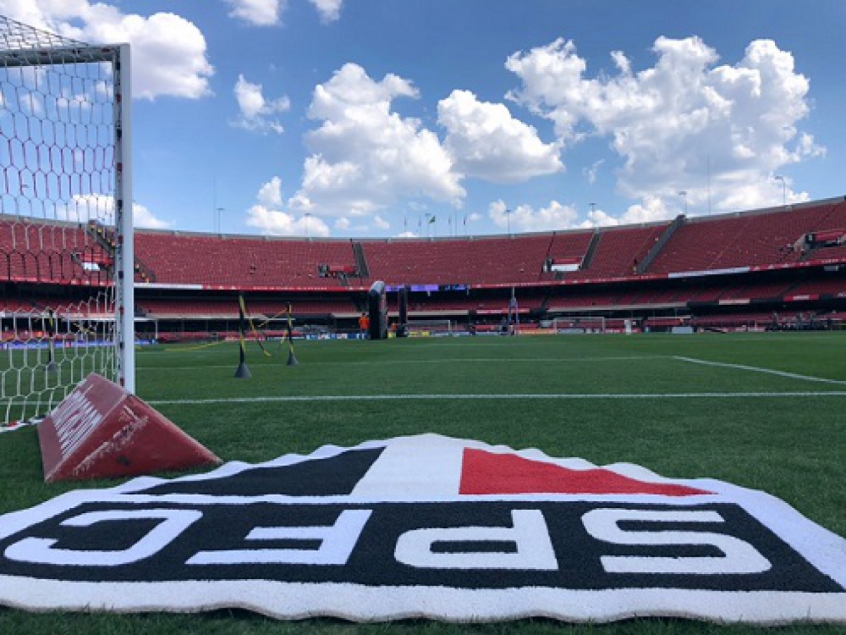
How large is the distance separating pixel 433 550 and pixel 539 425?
2628mm

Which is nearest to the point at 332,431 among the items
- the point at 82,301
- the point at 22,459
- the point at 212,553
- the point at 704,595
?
the point at 22,459

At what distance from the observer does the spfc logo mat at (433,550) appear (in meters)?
1.48

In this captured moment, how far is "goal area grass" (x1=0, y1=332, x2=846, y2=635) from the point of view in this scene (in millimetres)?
1454

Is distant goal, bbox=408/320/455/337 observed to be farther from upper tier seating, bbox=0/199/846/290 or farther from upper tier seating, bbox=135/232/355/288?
upper tier seating, bbox=135/232/355/288

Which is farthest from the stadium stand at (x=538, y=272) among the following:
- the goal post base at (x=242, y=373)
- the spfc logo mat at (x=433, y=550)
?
the spfc logo mat at (x=433, y=550)

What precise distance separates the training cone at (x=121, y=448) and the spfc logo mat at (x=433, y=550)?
1.11 ft

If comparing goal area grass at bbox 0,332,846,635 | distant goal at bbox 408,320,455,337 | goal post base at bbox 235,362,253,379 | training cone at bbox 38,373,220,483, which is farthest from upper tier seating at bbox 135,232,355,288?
training cone at bbox 38,373,220,483

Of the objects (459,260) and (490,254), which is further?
(490,254)

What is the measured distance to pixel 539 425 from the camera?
427cm

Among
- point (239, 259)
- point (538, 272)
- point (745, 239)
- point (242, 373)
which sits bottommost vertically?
point (242, 373)

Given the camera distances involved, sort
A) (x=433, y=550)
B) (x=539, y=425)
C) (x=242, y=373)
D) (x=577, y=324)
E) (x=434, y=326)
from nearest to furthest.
A: (x=433, y=550) < (x=539, y=425) < (x=242, y=373) < (x=577, y=324) < (x=434, y=326)

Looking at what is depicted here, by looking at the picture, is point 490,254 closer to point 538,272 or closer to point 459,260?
point 459,260

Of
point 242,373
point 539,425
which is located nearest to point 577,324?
point 242,373

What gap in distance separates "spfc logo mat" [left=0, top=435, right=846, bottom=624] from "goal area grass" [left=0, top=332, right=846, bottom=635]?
0.06 m
